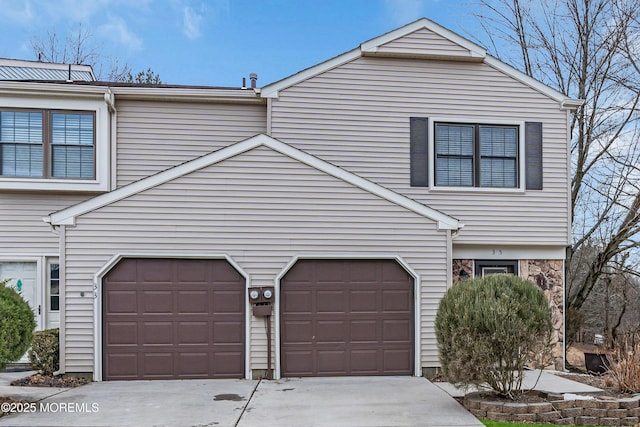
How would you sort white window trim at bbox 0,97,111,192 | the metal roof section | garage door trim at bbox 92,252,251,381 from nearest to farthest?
garage door trim at bbox 92,252,251,381, white window trim at bbox 0,97,111,192, the metal roof section

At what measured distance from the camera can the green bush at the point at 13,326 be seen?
254 inches

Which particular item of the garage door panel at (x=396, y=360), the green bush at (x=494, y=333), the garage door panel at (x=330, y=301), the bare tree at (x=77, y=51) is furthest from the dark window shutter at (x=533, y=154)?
the bare tree at (x=77, y=51)

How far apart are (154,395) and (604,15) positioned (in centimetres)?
1481

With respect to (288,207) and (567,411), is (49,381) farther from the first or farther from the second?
(567,411)

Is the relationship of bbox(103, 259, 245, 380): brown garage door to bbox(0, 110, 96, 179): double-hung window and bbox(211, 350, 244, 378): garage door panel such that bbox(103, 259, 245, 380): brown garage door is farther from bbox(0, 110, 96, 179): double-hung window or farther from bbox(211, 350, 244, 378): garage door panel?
bbox(0, 110, 96, 179): double-hung window

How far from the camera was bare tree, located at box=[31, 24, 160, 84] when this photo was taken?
785 inches

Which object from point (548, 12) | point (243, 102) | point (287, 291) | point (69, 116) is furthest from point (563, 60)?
point (69, 116)

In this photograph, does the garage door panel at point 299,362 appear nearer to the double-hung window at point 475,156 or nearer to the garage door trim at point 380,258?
the garage door trim at point 380,258

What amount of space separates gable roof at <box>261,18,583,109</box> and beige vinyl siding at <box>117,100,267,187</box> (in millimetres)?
886

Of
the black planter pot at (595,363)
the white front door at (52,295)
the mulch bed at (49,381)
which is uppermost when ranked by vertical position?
the white front door at (52,295)

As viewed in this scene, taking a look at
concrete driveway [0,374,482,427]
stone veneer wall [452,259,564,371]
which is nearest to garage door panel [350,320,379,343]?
concrete driveway [0,374,482,427]

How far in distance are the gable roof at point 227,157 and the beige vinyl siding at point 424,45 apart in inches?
128

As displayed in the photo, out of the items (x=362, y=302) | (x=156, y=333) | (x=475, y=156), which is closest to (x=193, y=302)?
(x=156, y=333)

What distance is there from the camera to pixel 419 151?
1032cm
